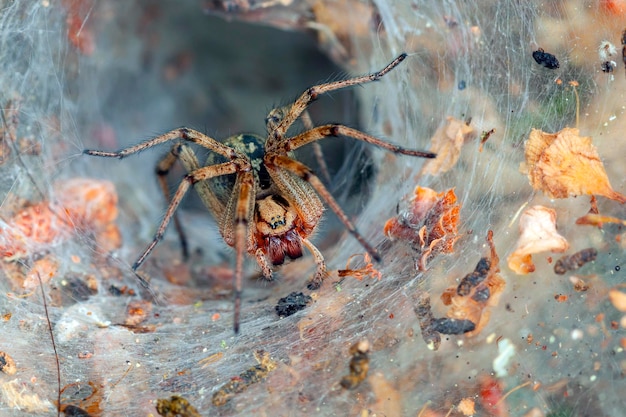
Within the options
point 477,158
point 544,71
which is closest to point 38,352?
point 477,158

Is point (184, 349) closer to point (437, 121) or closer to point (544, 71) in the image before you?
point (437, 121)

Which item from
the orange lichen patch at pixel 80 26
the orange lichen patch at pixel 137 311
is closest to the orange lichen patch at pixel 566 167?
the orange lichen patch at pixel 137 311

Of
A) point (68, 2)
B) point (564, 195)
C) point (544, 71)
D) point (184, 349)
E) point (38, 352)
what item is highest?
point (68, 2)

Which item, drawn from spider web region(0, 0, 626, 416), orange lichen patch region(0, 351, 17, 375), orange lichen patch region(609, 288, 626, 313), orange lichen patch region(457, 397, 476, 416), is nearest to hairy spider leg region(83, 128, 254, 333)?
spider web region(0, 0, 626, 416)

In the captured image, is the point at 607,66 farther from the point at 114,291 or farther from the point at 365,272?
the point at 114,291

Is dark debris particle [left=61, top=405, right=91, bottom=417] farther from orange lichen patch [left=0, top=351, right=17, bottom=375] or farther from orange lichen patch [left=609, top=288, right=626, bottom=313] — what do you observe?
orange lichen patch [left=609, top=288, right=626, bottom=313]
